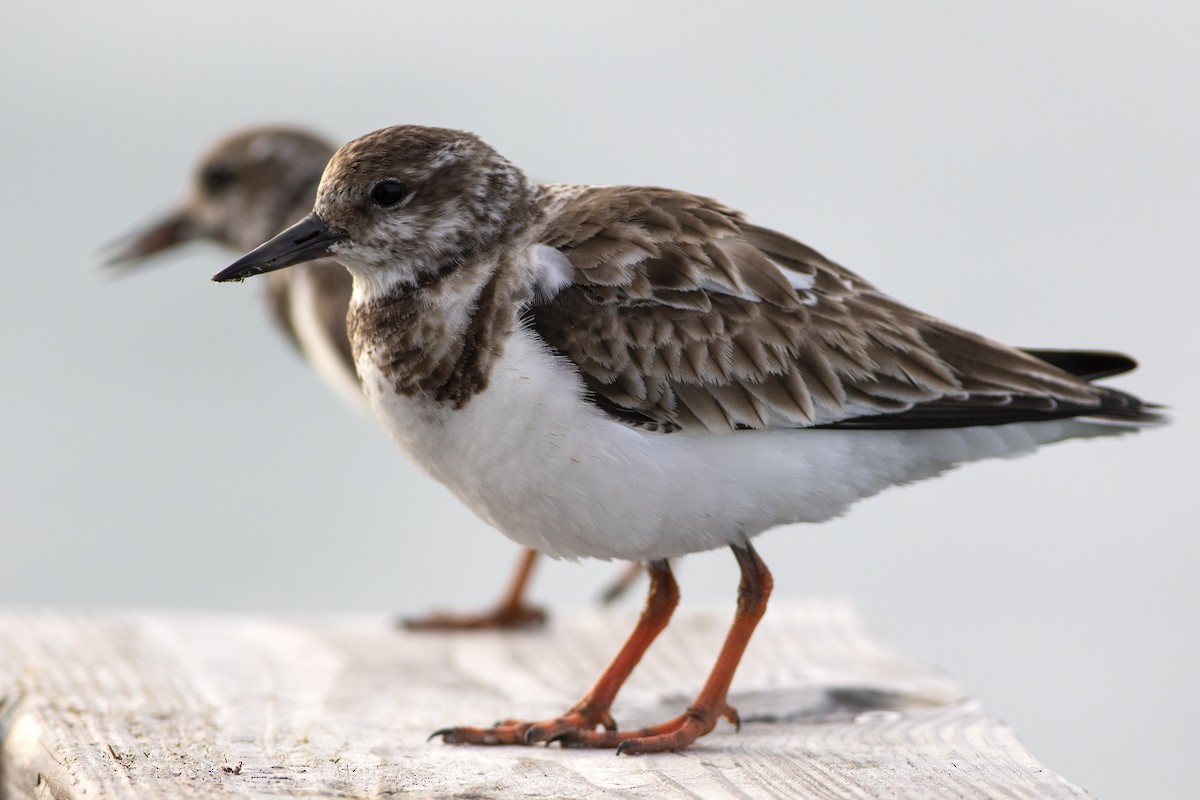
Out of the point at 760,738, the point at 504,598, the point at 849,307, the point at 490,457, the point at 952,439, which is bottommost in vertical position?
the point at 504,598

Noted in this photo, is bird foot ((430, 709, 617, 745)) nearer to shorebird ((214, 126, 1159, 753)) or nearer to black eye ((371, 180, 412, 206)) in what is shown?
shorebird ((214, 126, 1159, 753))

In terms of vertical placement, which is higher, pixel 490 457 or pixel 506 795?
pixel 490 457

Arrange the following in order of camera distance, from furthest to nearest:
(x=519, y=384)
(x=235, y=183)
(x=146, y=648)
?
1. (x=235, y=183)
2. (x=146, y=648)
3. (x=519, y=384)

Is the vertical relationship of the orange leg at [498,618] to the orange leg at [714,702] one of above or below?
below

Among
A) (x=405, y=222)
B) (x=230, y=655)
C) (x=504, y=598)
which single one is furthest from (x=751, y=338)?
(x=504, y=598)

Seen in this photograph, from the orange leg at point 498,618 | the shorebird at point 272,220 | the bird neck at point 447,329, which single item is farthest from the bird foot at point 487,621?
the bird neck at point 447,329

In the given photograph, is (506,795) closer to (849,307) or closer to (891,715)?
(891,715)

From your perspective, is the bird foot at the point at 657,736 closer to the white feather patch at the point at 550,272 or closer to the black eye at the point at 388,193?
the white feather patch at the point at 550,272
